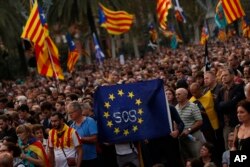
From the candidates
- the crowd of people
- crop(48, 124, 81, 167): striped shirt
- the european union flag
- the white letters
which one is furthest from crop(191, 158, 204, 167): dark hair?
crop(48, 124, 81, 167): striped shirt

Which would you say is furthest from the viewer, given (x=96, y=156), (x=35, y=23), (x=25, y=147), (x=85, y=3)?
(x=85, y=3)

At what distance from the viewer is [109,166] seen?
10.1m

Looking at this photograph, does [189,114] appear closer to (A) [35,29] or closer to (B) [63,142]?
(B) [63,142]

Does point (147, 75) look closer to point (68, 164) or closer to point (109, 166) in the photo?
point (109, 166)

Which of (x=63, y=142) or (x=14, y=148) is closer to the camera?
(x=14, y=148)

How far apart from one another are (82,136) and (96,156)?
0.41 m

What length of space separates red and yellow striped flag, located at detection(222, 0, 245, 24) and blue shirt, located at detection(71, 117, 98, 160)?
30.3ft

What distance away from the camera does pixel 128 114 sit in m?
9.07

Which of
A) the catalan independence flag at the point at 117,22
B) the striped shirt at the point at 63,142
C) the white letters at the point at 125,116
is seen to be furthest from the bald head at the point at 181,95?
the catalan independence flag at the point at 117,22

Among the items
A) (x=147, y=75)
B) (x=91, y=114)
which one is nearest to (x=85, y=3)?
(x=147, y=75)

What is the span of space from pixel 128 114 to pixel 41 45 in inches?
323

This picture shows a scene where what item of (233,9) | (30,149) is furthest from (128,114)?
(233,9)

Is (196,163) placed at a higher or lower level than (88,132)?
lower

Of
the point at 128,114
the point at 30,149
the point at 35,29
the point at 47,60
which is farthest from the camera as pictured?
the point at 47,60
